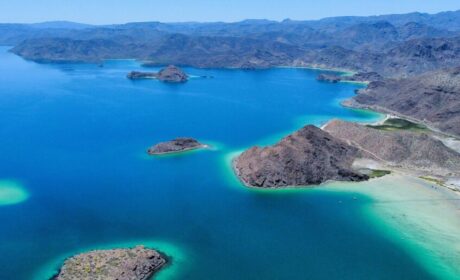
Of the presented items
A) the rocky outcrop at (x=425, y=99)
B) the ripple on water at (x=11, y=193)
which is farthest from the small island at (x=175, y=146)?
the rocky outcrop at (x=425, y=99)

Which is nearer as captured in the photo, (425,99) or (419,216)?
(419,216)

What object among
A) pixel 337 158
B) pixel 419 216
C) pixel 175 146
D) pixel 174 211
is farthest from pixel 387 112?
pixel 174 211

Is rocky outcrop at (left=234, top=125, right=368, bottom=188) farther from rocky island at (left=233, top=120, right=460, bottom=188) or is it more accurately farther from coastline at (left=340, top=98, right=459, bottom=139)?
coastline at (left=340, top=98, right=459, bottom=139)

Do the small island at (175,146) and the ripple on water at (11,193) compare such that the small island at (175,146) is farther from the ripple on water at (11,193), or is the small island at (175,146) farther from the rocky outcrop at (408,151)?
the rocky outcrop at (408,151)

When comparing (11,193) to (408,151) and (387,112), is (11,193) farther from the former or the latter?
(387,112)

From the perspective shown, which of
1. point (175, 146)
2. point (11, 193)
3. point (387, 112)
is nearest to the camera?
point (11, 193)

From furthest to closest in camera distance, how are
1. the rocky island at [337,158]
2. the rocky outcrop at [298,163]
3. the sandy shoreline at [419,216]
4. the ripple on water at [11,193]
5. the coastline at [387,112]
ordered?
the coastline at [387,112]
the rocky island at [337,158]
the rocky outcrop at [298,163]
the ripple on water at [11,193]
the sandy shoreline at [419,216]

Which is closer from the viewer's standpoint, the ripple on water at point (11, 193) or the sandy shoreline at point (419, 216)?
the sandy shoreline at point (419, 216)

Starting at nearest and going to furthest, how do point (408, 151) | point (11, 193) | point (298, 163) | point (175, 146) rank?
point (11, 193), point (298, 163), point (408, 151), point (175, 146)
